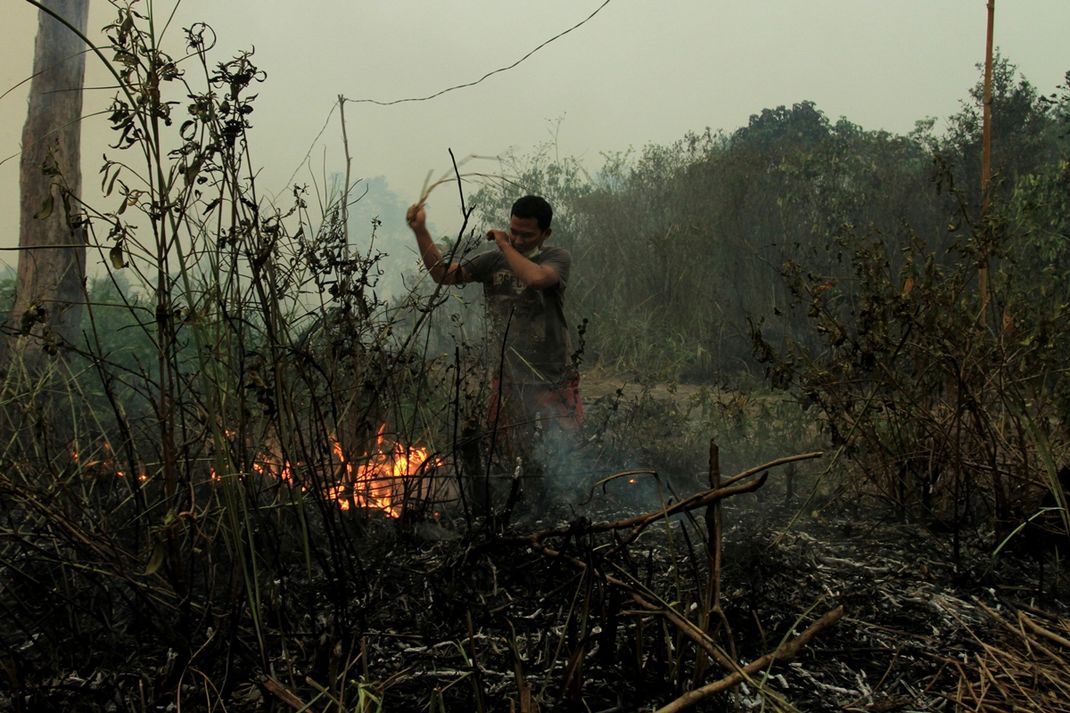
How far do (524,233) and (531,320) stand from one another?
16.7 inches

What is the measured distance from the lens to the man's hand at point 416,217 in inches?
135

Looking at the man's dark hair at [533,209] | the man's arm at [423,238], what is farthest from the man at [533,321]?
the man's arm at [423,238]

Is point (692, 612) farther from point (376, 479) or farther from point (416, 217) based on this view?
point (416, 217)

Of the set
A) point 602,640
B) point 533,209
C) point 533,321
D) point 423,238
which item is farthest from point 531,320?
point 602,640

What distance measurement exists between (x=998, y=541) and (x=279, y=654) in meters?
2.13

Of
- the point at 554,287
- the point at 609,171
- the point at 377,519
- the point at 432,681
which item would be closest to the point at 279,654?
the point at 432,681

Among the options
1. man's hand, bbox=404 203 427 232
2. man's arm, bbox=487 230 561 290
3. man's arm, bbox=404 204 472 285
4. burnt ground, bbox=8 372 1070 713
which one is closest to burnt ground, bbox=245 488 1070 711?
burnt ground, bbox=8 372 1070 713

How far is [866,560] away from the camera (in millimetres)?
2762

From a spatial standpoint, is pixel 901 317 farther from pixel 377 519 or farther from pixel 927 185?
pixel 927 185

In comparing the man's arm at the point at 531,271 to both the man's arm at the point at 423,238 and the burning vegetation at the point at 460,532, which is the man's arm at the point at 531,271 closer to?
the man's arm at the point at 423,238

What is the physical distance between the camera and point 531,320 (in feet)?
14.8

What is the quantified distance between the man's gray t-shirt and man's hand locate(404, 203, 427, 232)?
0.79 meters

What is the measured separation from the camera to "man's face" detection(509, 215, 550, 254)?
446 cm

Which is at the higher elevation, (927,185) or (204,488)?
(927,185)
